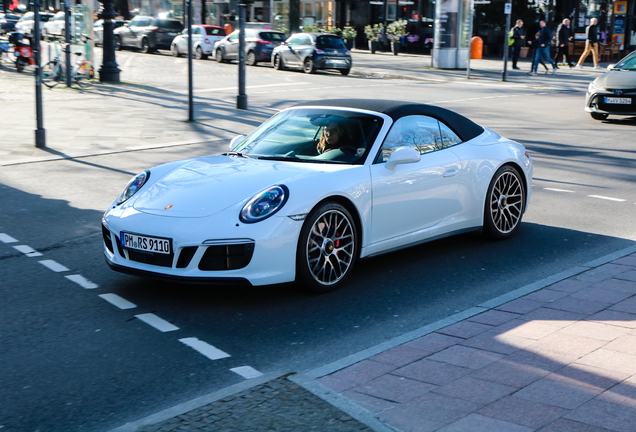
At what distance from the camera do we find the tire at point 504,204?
7.04 m

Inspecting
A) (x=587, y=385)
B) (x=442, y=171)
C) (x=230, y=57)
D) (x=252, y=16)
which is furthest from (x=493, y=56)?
(x=587, y=385)

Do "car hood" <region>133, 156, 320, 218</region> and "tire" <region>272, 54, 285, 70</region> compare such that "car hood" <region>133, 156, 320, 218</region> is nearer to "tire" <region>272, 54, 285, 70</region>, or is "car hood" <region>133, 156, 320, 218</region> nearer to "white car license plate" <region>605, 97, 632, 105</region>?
"white car license plate" <region>605, 97, 632, 105</region>

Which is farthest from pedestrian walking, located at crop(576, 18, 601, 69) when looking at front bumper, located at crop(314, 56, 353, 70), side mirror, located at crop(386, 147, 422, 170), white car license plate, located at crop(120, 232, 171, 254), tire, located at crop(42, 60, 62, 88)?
white car license plate, located at crop(120, 232, 171, 254)

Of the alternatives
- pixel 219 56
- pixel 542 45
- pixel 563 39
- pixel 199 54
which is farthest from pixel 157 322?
pixel 199 54

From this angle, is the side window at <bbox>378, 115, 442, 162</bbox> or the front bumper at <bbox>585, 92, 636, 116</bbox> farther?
the front bumper at <bbox>585, 92, 636, 116</bbox>

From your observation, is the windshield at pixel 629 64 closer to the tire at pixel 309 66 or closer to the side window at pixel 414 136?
the side window at pixel 414 136

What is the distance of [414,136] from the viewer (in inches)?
254

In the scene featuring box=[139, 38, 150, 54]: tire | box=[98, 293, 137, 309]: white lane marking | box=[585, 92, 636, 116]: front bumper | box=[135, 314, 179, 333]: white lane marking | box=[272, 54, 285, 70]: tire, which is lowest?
box=[98, 293, 137, 309]: white lane marking

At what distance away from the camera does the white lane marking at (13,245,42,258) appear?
670 cm

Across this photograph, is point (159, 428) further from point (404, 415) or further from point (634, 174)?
point (634, 174)

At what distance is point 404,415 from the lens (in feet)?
11.8

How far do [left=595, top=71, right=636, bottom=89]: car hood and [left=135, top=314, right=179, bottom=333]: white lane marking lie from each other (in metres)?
13.1

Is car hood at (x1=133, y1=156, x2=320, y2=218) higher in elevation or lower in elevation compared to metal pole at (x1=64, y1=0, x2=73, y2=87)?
lower

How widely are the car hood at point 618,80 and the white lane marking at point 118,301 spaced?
12973mm
